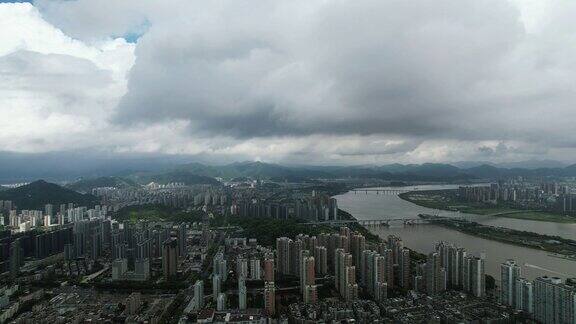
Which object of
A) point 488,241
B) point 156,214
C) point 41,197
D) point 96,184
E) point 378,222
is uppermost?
point 96,184

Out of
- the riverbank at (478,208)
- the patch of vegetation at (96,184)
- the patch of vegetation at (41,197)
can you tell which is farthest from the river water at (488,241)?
the patch of vegetation at (96,184)

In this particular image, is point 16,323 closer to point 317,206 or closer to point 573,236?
point 317,206

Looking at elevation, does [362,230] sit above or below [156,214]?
below

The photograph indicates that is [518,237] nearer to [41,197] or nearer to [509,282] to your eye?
[509,282]

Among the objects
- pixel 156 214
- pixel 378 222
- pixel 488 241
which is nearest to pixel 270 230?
pixel 378 222

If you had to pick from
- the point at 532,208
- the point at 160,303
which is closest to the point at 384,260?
the point at 160,303

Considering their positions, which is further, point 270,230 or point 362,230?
point 362,230
